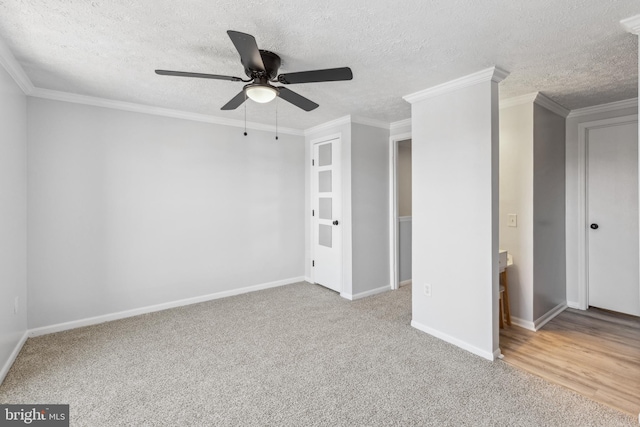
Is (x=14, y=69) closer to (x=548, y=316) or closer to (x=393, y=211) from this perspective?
(x=393, y=211)

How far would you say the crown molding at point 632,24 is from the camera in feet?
5.71

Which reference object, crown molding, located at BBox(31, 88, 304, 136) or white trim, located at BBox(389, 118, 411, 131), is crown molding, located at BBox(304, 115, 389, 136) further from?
crown molding, located at BBox(31, 88, 304, 136)

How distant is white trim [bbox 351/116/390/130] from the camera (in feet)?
12.9

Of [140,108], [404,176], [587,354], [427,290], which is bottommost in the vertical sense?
[587,354]

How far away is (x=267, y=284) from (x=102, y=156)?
2.47m

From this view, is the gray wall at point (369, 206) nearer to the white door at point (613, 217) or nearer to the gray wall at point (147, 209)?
the gray wall at point (147, 209)

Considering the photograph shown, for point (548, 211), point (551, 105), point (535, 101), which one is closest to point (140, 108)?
point (535, 101)

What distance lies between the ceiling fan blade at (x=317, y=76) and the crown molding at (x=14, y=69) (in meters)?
1.83

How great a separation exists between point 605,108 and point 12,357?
19.4 feet

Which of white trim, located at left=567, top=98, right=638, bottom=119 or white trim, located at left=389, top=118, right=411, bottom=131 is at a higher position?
white trim, located at left=389, top=118, right=411, bottom=131

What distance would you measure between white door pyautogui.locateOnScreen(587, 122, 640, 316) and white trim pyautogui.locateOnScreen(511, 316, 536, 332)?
3.87 feet

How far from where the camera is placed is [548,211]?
10.8 feet

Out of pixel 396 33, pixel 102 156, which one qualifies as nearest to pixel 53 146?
pixel 102 156

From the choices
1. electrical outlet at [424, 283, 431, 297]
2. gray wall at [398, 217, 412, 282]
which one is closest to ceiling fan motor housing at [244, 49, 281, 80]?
electrical outlet at [424, 283, 431, 297]
